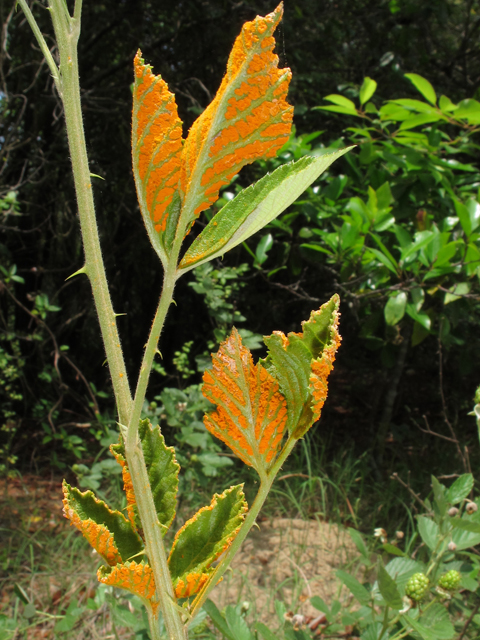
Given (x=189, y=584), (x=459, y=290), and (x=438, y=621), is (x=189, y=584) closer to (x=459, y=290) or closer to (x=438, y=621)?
(x=438, y=621)

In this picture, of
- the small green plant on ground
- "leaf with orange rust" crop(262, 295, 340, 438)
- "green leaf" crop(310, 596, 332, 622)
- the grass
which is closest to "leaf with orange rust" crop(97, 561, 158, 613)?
the small green plant on ground

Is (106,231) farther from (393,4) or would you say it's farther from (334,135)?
(393,4)

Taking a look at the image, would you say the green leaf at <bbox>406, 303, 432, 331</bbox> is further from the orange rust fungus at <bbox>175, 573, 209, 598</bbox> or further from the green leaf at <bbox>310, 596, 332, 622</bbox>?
the orange rust fungus at <bbox>175, 573, 209, 598</bbox>

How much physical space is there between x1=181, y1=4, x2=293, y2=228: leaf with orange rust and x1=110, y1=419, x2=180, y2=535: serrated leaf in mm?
182

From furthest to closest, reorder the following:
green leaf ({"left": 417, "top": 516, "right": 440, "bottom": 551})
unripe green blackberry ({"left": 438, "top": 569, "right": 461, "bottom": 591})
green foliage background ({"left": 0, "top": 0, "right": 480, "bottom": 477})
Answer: green foliage background ({"left": 0, "top": 0, "right": 480, "bottom": 477}) → green leaf ({"left": 417, "top": 516, "right": 440, "bottom": 551}) → unripe green blackberry ({"left": 438, "top": 569, "right": 461, "bottom": 591})

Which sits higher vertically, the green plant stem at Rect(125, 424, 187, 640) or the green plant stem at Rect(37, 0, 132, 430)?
the green plant stem at Rect(37, 0, 132, 430)

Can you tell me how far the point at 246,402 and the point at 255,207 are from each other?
0.44ft

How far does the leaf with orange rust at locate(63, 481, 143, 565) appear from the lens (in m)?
0.33

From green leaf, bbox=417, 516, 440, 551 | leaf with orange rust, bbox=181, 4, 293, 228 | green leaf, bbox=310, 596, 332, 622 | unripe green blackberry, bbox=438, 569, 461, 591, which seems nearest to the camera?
leaf with orange rust, bbox=181, 4, 293, 228

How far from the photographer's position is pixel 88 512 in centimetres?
36

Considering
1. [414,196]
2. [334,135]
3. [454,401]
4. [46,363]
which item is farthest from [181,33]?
[454,401]

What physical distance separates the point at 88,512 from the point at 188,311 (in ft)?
8.40

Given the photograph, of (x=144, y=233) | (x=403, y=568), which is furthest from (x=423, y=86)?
(x=144, y=233)

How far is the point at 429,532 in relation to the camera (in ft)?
2.84
